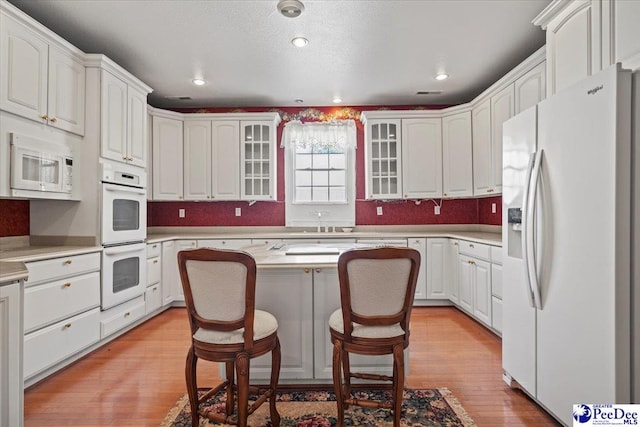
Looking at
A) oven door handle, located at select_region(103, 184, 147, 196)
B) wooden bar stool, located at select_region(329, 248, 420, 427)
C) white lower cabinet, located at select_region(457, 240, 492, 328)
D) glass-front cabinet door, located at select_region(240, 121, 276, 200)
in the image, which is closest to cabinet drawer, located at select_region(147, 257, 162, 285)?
oven door handle, located at select_region(103, 184, 147, 196)

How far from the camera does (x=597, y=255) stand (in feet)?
4.97

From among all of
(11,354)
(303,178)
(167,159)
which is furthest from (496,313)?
(167,159)

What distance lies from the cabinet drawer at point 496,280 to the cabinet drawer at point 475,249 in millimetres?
144

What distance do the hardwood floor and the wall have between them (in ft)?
5.84

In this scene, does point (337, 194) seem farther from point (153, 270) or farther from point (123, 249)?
point (123, 249)

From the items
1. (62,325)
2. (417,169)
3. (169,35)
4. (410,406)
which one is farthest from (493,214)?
(62,325)

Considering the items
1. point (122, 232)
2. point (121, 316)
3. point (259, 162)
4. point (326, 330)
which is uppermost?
point (259, 162)

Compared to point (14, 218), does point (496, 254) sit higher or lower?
lower

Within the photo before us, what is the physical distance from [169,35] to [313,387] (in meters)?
3.04

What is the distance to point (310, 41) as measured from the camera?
3105 mm

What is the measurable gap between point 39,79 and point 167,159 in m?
1.98

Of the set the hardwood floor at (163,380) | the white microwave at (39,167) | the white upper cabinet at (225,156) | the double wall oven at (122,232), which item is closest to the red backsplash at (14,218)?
the white microwave at (39,167)

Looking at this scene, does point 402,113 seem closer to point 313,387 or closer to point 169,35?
point 169,35

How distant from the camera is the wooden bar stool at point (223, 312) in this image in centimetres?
160
